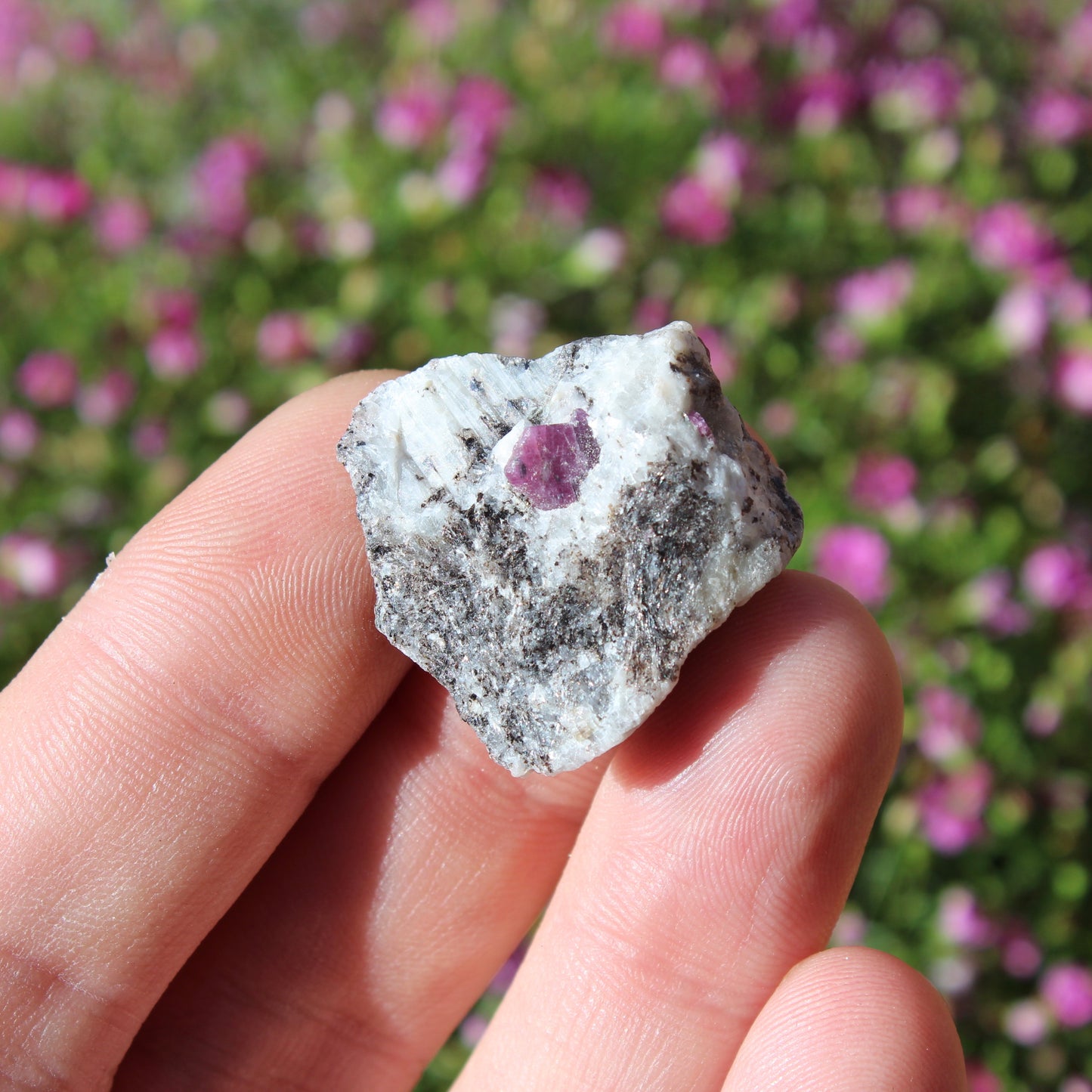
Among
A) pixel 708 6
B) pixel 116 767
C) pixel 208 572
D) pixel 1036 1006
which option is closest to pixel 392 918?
pixel 116 767

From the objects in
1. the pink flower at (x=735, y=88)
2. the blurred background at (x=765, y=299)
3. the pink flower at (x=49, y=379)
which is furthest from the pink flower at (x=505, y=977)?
the pink flower at (x=735, y=88)

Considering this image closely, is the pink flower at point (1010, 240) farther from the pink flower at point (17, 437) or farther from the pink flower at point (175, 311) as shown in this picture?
the pink flower at point (17, 437)

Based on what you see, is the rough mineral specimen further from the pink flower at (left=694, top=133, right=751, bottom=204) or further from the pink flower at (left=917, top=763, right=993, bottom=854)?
the pink flower at (left=694, top=133, right=751, bottom=204)

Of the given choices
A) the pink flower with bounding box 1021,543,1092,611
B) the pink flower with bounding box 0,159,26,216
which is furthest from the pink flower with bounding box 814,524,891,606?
the pink flower with bounding box 0,159,26,216

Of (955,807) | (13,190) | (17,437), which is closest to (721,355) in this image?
(955,807)

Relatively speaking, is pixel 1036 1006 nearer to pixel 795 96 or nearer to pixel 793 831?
pixel 793 831

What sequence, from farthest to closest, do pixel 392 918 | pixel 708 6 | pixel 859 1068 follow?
pixel 708 6, pixel 392 918, pixel 859 1068
